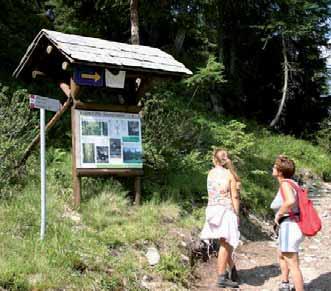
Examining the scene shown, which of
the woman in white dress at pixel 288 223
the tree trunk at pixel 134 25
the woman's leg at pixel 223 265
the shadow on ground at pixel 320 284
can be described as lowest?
the shadow on ground at pixel 320 284

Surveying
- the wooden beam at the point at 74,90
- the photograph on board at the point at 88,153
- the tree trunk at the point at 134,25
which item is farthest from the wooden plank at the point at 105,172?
the tree trunk at the point at 134,25

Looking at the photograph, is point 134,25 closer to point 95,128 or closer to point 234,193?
point 95,128

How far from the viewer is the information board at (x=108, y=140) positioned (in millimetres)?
7738

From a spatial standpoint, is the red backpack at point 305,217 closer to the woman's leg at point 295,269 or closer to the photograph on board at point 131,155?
the woman's leg at point 295,269

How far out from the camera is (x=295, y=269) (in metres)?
5.77

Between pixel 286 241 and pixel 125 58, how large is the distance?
4163 millimetres

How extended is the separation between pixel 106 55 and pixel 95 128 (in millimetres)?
1234

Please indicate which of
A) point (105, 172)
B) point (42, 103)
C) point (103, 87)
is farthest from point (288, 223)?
point (103, 87)

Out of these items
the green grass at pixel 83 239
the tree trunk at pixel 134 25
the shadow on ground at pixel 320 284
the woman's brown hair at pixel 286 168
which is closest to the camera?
the green grass at pixel 83 239

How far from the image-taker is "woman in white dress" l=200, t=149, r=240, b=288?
6.49m

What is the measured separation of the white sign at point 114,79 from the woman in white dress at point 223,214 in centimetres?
250

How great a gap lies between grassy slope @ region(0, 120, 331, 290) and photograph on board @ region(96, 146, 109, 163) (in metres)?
0.65

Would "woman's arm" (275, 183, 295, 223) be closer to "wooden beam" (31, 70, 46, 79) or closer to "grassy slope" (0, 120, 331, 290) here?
"grassy slope" (0, 120, 331, 290)

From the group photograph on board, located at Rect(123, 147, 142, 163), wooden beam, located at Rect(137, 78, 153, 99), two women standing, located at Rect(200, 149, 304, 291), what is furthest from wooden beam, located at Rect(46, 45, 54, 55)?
two women standing, located at Rect(200, 149, 304, 291)
